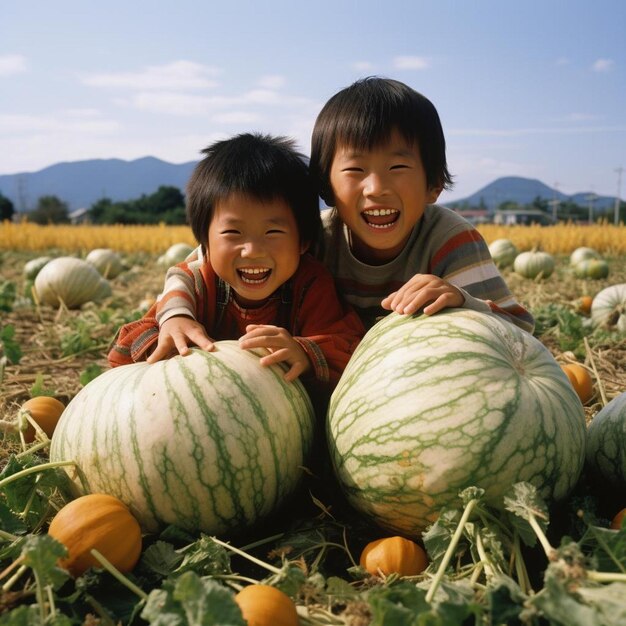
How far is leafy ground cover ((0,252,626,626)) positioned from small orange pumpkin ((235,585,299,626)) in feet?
0.22

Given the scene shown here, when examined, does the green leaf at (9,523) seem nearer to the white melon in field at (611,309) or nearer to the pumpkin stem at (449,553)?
the pumpkin stem at (449,553)

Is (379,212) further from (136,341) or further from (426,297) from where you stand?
(136,341)

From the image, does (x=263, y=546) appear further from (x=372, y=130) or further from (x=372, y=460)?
(x=372, y=130)

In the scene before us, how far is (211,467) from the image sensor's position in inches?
86.0

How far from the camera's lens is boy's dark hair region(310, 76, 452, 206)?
3.00 metres

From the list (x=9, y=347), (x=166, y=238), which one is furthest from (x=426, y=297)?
(x=166, y=238)

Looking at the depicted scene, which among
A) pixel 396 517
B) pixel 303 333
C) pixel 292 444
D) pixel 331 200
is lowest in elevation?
pixel 396 517

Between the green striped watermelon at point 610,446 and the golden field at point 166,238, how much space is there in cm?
→ 1537

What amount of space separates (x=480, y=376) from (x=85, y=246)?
19.6 m

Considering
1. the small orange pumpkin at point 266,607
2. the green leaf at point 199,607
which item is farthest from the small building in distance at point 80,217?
the green leaf at point 199,607

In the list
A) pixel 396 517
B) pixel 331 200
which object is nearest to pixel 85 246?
pixel 331 200

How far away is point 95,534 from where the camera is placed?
6.64 ft

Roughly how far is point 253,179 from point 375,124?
1.90 feet

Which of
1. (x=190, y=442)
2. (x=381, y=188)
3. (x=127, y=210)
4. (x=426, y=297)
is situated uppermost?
(x=127, y=210)
